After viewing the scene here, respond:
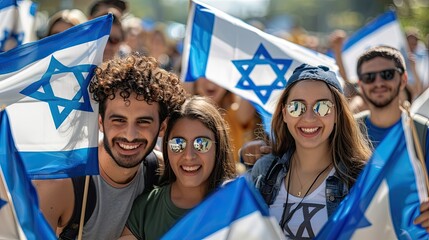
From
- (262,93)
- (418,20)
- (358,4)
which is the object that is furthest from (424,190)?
(358,4)

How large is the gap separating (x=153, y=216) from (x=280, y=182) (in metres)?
0.80

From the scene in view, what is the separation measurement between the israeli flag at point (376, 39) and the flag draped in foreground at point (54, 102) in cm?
496

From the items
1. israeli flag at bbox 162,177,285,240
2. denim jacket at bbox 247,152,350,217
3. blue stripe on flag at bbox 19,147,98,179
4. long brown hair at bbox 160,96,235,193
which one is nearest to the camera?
israeli flag at bbox 162,177,285,240

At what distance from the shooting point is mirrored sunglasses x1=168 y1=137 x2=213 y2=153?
5.47 metres

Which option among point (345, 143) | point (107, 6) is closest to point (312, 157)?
point (345, 143)

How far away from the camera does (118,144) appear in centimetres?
548

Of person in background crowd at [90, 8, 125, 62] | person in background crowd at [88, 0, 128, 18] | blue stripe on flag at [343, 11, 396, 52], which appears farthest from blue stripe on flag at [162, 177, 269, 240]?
blue stripe on flag at [343, 11, 396, 52]

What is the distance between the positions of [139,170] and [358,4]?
103ft

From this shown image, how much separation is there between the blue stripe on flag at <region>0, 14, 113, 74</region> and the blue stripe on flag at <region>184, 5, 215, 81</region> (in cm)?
154

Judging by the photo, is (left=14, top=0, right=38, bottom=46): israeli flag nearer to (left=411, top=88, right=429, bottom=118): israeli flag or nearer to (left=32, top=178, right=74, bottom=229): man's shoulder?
(left=32, top=178, right=74, bottom=229): man's shoulder

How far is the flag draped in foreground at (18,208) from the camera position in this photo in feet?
15.4

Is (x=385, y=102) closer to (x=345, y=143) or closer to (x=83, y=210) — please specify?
(x=345, y=143)


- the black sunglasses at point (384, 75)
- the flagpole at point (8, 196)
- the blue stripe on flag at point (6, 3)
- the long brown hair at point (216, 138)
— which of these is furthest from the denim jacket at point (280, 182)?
the blue stripe on flag at point (6, 3)

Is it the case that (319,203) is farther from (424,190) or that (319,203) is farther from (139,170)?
(139,170)
